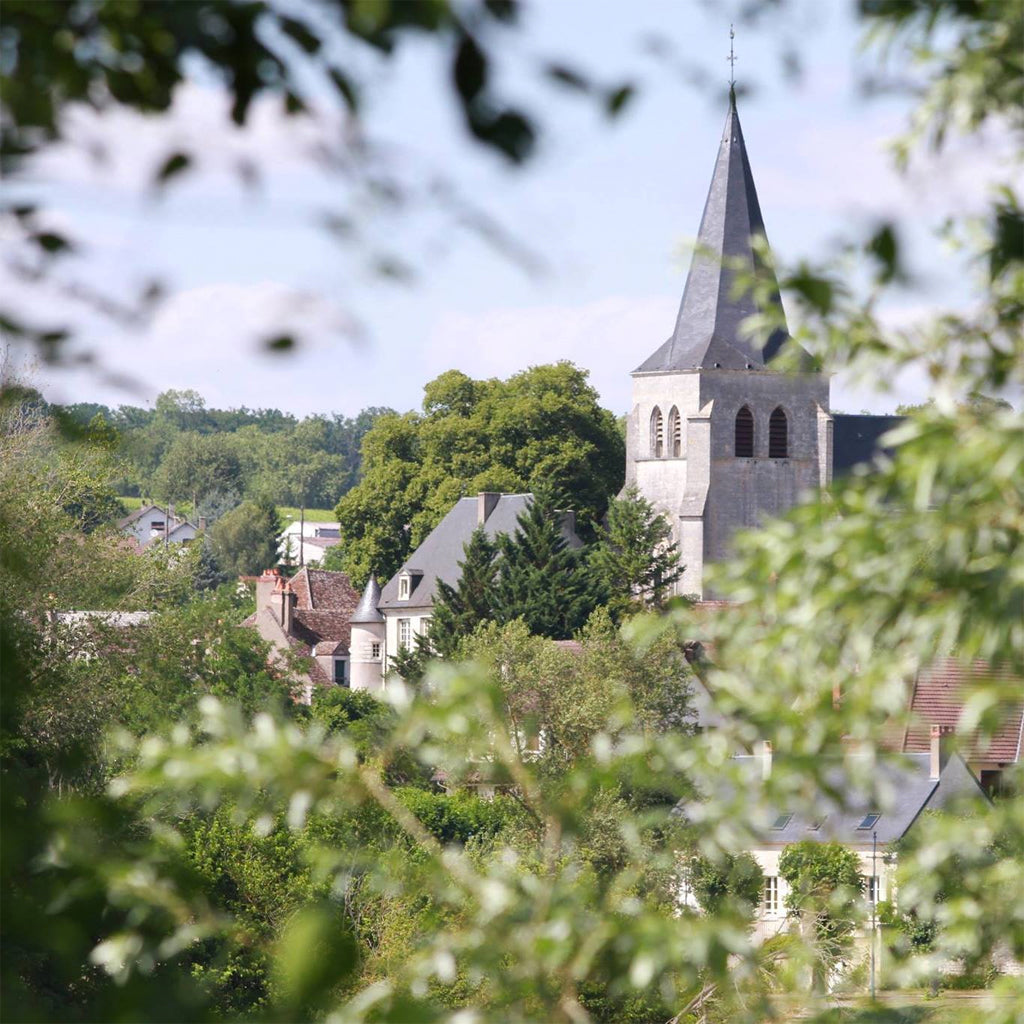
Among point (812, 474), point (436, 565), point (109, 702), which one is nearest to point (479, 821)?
point (109, 702)

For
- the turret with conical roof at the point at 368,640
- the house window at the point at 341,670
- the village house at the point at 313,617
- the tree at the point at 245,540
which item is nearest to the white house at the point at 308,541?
the tree at the point at 245,540

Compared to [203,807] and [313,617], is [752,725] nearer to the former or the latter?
[203,807]

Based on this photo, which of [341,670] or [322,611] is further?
[322,611]

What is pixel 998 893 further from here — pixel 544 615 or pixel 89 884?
pixel 544 615

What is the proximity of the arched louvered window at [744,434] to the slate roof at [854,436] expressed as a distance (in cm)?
390

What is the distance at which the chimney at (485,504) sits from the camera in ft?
218

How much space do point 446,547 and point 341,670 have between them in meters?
10.0

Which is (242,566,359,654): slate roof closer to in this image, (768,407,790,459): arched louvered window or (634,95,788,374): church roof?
(634,95,788,374): church roof

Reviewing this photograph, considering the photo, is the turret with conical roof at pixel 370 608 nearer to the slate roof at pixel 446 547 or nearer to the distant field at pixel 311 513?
the slate roof at pixel 446 547

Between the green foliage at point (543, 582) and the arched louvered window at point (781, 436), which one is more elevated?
the arched louvered window at point (781, 436)

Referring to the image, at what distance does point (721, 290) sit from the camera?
6975 centimetres

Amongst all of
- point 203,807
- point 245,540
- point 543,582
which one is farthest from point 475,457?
point 203,807

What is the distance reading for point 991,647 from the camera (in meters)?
3.56

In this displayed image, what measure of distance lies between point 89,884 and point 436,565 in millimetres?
63884
